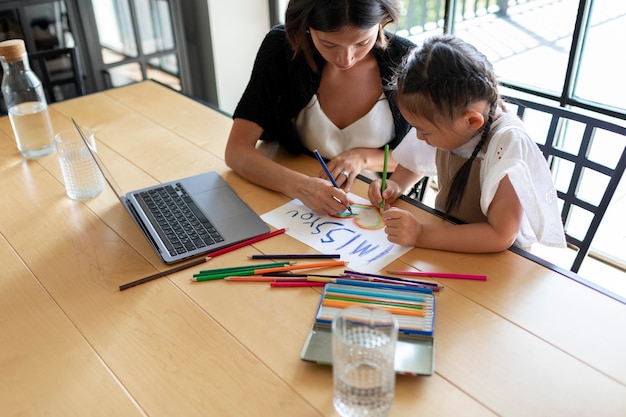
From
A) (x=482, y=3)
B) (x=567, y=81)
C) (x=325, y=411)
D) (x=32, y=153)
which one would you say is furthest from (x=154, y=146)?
(x=482, y=3)

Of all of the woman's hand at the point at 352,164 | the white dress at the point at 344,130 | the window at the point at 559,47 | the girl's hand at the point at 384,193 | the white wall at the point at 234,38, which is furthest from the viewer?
the white wall at the point at 234,38

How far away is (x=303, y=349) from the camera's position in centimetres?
93

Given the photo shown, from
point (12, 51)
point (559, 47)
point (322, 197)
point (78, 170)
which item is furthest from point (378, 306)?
point (559, 47)

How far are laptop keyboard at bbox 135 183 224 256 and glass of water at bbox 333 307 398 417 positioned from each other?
507 millimetres

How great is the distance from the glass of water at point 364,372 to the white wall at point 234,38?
2383 mm

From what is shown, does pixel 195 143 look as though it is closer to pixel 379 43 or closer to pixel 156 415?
pixel 379 43

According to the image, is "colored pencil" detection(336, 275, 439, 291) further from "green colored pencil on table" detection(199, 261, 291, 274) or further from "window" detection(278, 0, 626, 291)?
"window" detection(278, 0, 626, 291)

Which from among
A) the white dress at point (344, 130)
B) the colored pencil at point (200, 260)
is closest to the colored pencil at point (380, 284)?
the colored pencil at point (200, 260)

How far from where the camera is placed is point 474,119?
116 cm

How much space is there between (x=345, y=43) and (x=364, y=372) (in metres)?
0.78

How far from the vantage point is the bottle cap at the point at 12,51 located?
1.53 meters

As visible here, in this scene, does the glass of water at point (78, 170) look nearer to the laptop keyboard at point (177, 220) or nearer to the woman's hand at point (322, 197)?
the laptop keyboard at point (177, 220)

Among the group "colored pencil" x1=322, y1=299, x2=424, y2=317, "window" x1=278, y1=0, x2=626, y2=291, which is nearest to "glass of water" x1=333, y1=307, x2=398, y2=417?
"colored pencil" x1=322, y1=299, x2=424, y2=317

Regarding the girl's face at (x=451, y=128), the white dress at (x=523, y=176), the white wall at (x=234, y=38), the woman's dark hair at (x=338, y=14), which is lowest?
the white wall at (x=234, y=38)
